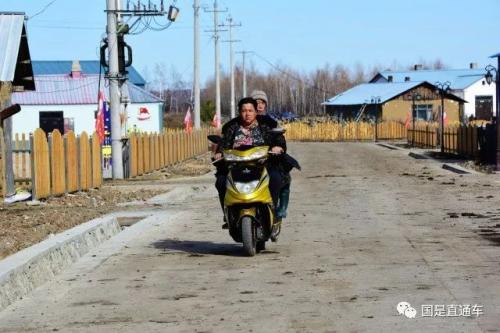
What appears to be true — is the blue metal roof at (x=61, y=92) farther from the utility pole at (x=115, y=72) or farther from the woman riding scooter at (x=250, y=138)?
the woman riding scooter at (x=250, y=138)

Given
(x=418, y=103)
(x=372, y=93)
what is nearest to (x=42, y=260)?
(x=418, y=103)

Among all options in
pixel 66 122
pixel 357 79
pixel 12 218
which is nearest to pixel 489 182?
pixel 12 218

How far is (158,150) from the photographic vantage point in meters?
34.4

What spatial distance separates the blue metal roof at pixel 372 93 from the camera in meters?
86.4

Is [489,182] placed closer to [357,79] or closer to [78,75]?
[78,75]

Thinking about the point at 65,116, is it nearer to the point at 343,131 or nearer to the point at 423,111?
the point at 343,131

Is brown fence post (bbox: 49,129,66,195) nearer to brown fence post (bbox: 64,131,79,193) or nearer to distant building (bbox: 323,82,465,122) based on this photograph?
brown fence post (bbox: 64,131,79,193)

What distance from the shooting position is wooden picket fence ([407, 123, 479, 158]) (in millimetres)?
34562

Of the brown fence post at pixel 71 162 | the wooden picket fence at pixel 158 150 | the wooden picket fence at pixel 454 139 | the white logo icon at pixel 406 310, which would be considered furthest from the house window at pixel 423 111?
the white logo icon at pixel 406 310

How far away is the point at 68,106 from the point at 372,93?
3619 cm

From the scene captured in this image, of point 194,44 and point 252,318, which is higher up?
point 194,44

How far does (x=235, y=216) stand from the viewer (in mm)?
10555

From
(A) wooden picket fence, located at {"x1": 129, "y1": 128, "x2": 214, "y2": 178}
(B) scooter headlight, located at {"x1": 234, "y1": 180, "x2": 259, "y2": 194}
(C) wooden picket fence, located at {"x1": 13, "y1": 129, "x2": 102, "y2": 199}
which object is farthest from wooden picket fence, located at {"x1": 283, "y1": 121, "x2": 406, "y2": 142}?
(B) scooter headlight, located at {"x1": 234, "y1": 180, "x2": 259, "y2": 194}

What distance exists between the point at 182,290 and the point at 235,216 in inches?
81.3
